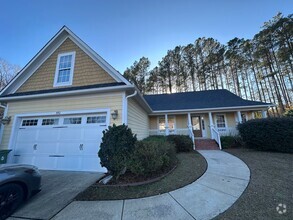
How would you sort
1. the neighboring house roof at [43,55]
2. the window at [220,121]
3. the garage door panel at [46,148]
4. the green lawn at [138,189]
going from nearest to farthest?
1. the green lawn at [138,189]
2. the garage door panel at [46,148]
3. the neighboring house roof at [43,55]
4. the window at [220,121]

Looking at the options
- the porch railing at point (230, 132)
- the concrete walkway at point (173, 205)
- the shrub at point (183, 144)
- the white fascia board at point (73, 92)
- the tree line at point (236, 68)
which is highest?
the tree line at point (236, 68)

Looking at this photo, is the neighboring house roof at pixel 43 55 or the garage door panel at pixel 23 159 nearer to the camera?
the garage door panel at pixel 23 159

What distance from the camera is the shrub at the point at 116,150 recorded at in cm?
450

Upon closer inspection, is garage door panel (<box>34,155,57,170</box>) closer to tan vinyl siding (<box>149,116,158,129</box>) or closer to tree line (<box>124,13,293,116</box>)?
tan vinyl siding (<box>149,116,158,129</box>)

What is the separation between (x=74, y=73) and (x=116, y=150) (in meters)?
4.95

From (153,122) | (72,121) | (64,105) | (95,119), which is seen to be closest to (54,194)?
(95,119)

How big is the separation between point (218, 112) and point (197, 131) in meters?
2.75

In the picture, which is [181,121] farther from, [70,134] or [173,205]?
[173,205]

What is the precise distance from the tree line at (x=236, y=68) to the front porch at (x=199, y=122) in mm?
10872

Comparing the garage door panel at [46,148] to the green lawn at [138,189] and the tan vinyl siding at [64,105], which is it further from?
the green lawn at [138,189]

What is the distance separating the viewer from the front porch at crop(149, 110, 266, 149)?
475 inches

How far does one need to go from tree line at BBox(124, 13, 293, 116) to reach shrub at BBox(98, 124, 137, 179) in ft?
69.6

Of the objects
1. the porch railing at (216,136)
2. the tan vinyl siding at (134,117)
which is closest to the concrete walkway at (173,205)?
the tan vinyl siding at (134,117)

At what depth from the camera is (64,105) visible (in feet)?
21.1
